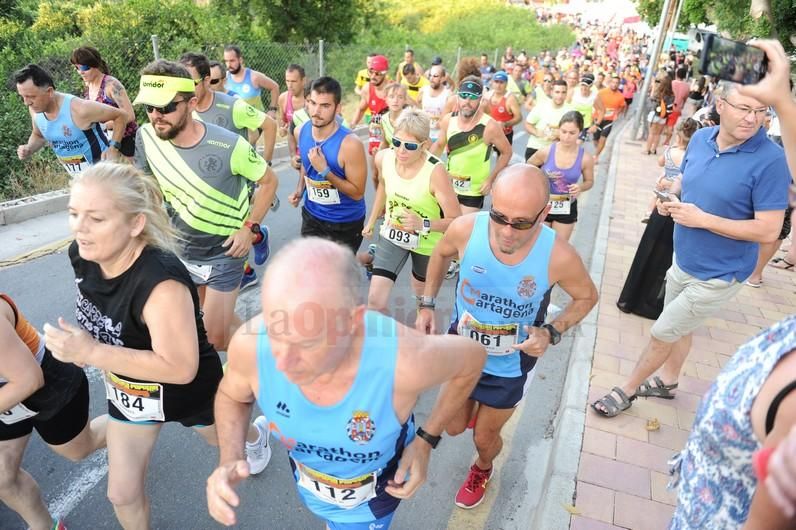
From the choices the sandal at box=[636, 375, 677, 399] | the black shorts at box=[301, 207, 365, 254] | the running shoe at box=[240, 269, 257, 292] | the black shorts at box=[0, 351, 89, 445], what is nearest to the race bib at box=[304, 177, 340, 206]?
the black shorts at box=[301, 207, 365, 254]

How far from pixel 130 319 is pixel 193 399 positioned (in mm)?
499

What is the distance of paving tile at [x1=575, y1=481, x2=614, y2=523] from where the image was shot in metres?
2.62

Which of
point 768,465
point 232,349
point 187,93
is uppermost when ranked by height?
point 768,465

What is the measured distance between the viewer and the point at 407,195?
12.5 ft

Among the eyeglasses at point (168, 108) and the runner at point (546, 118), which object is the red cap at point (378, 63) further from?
the eyeglasses at point (168, 108)

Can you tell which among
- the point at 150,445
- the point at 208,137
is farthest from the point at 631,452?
the point at 208,137

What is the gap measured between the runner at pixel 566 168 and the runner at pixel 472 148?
464 millimetres

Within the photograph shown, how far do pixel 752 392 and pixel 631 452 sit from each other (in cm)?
217

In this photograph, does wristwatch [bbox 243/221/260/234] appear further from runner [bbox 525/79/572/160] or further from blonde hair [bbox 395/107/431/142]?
runner [bbox 525/79/572/160]

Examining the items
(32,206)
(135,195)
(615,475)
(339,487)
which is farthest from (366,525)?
(32,206)

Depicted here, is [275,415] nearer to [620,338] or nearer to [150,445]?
[150,445]

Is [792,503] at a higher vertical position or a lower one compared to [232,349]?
higher

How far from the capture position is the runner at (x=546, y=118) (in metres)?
7.33

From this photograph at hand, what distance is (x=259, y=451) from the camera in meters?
2.89
